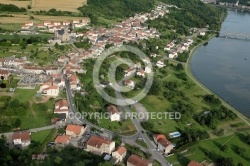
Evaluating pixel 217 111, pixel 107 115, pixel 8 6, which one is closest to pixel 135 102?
pixel 107 115

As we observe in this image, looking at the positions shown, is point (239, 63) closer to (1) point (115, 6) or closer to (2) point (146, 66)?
(2) point (146, 66)

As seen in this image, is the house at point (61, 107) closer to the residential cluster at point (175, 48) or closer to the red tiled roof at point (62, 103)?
the red tiled roof at point (62, 103)

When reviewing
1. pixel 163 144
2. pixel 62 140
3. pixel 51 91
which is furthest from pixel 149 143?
pixel 51 91

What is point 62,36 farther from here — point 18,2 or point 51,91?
point 18,2

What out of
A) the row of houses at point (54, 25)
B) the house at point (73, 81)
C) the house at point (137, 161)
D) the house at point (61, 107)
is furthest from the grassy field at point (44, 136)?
the row of houses at point (54, 25)

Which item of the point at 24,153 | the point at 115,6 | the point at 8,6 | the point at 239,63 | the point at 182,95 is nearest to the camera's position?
the point at 24,153
